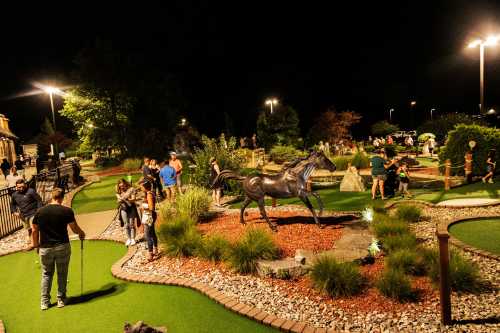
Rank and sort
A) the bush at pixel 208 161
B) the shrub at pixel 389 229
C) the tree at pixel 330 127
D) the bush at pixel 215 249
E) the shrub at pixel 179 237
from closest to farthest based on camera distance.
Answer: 1. the bush at pixel 215 249
2. the shrub at pixel 389 229
3. the shrub at pixel 179 237
4. the bush at pixel 208 161
5. the tree at pixel 330 127

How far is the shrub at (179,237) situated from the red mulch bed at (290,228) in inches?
26.8

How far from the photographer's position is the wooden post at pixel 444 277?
435 cm

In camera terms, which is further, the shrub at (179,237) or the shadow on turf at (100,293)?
the shrub at (179,237)

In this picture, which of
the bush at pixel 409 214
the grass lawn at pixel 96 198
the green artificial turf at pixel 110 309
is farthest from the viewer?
the grass lawn at pixel 96 198

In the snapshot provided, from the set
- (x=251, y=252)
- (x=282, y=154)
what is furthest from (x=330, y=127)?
(x=251, y=252)

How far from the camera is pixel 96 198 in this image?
16609 mm

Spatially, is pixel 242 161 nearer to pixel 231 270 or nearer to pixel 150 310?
pixel 231 270

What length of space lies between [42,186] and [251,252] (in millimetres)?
15457

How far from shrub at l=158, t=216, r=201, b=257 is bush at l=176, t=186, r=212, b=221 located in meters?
0.95

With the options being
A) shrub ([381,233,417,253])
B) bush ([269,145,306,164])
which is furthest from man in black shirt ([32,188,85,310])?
bush ([269,145,306,164])

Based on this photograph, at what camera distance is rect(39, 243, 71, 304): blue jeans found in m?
5.63

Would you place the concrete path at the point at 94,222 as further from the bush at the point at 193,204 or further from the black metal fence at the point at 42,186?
the bush at the point at 193,204

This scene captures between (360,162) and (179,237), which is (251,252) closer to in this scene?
(179,237)

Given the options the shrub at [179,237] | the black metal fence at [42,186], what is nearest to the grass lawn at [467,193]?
the shrub at [179,237]
